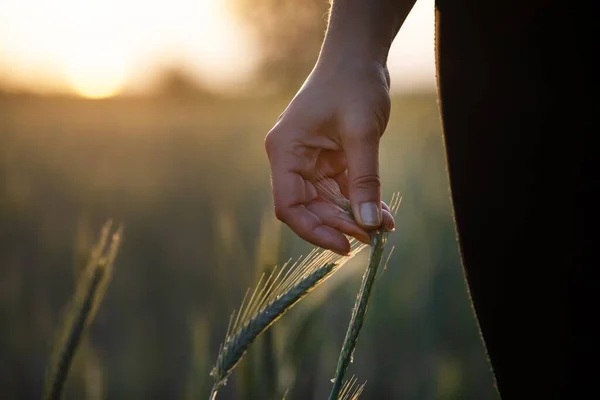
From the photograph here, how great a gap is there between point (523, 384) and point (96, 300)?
557mm

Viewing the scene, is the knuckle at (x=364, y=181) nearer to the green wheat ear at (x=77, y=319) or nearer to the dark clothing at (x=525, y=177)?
the dark clothing at (x=525, y=177)

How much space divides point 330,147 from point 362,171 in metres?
0.09

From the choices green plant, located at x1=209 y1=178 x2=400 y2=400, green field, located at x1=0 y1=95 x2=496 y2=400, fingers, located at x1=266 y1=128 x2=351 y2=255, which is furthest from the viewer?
green field, located at x1=0 y1=95 x2=496 y2=400

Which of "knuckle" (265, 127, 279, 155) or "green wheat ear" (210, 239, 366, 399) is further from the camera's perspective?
"knuckle" (265, 127, 279, 155)

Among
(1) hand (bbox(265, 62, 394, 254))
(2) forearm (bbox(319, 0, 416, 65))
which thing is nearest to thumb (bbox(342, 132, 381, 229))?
(1) hand (bbox(265, 62, 394, 254))

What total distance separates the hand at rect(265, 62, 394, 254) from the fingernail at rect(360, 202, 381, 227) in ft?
0.03

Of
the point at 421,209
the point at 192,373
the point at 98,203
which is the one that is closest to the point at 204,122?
the point at 98,203

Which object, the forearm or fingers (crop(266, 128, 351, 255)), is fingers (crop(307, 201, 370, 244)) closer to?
fingers (crop(266, 128, 351, 255))

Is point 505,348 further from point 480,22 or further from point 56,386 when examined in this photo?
point 56,386

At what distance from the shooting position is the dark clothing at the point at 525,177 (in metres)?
0.87

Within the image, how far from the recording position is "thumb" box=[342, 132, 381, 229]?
2.77 feet

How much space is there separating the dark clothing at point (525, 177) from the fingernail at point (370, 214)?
0.18 metres

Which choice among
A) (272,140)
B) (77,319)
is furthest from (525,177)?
(77,319)

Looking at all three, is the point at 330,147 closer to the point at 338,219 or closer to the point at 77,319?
the point at 338,219
